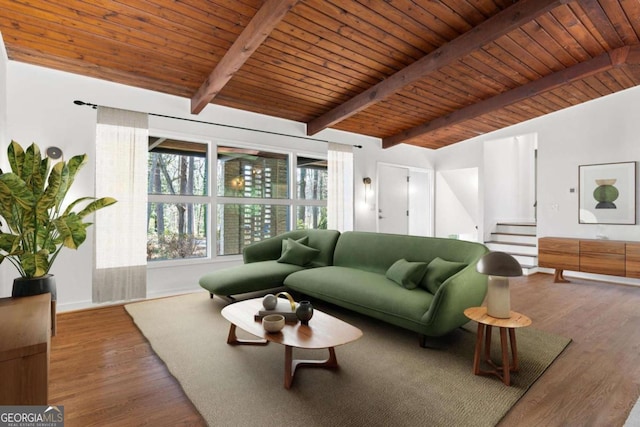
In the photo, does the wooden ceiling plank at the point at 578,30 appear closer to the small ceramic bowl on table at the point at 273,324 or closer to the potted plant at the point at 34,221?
the small ceramic bowl on table at the point at 273,324

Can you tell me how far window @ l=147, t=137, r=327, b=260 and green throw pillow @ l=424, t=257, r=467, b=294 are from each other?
299 centimetres

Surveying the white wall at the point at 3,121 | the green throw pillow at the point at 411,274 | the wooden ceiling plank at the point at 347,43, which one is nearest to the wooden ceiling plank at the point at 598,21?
the wooden ceiling plank at the point at 347,43

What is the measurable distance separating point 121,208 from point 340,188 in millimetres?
3476

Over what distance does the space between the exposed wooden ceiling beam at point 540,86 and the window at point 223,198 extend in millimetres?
2339

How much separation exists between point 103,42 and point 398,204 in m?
5.90

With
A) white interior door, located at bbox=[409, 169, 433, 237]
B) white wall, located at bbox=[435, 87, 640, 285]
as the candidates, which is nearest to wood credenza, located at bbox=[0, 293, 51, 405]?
white wall, located at bbox=[435, 87, 640, 285]

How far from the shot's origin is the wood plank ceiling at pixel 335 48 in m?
2.94

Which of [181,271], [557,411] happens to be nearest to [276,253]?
[181,271]

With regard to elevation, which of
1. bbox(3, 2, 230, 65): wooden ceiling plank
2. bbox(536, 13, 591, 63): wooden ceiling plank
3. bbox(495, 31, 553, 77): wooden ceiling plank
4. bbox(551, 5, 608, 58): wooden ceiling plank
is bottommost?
bbox(3, 2, 230, 65): wooden ceiling plank

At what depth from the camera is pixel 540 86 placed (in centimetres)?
467

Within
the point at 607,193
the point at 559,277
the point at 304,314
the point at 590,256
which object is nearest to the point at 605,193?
the point at 607,193

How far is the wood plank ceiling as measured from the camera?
116 inches

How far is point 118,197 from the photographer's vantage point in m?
3.83

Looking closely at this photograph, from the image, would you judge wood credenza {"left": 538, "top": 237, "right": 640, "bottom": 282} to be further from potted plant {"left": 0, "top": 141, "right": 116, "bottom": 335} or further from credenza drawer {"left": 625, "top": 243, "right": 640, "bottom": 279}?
potted plant {"left": 0, "top": 141, "right": 116, "bottom": 335}
